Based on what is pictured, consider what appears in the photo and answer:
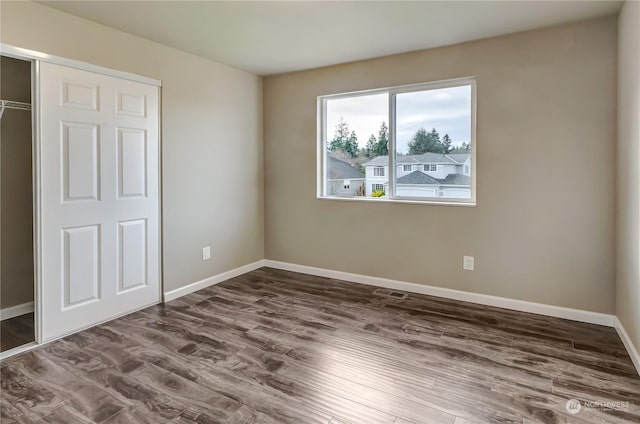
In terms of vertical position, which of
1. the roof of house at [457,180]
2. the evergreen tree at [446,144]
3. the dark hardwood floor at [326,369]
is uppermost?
the evergreen tree at [446,144]

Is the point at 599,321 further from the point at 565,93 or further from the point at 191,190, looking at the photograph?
the point at 191,190

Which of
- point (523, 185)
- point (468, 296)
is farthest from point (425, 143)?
point (468, 296)

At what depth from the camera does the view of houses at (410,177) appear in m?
3.56

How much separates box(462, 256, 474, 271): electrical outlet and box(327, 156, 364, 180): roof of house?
140 cm

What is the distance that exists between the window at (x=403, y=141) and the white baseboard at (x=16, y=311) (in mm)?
3017

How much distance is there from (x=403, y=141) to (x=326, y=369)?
2455mm

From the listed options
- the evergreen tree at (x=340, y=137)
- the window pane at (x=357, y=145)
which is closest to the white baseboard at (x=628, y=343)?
the window pane at (x=357, y=145)

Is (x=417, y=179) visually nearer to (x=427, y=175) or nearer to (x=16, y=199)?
(x=427, y=175)

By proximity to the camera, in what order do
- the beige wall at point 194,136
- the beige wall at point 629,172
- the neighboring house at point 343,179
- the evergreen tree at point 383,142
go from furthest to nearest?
1. the neighboring house at point 343,179
2. the evergreen tree at point 383,142
3. the beige wall at point 194,136
4. the beige wall at point 629,172

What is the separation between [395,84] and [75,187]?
9.86 ft

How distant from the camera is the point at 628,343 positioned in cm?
251

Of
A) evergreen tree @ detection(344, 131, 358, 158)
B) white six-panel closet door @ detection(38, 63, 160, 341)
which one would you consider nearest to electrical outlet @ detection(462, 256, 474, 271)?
evergreen tree @ detection(344, 131, 358, 158)

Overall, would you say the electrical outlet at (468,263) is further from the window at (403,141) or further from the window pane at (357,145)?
the window pane at (357,145)

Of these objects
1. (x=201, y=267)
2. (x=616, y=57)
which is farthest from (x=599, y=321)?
(x=201, y=267)
